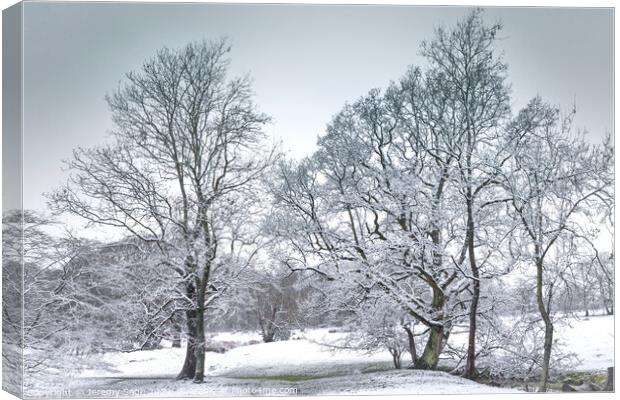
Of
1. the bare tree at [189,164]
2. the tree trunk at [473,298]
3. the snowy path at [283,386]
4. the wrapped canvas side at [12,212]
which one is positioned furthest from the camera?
the tree trunk at [473,298]

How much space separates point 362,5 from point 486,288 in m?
4.20

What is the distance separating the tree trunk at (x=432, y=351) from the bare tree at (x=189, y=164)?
9.86 feet

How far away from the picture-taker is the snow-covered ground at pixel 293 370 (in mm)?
10453

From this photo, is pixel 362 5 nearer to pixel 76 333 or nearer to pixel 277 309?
pixel 277 309

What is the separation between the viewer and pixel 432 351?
11.4 meters

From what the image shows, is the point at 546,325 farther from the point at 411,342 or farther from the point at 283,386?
the point at 283,386

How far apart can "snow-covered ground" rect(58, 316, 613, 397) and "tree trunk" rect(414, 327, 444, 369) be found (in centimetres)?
16

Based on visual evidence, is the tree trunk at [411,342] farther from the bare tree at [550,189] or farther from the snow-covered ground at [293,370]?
the bare tree at [550,189]

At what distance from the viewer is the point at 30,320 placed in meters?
10.1

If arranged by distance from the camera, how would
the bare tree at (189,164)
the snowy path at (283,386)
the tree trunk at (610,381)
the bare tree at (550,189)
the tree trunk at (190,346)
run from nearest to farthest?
the snowy path at (283,386), the bare tree at (189,164), the tree trunk at (190,346), the tree trunk at (610,381), the bare tree at (550,189)

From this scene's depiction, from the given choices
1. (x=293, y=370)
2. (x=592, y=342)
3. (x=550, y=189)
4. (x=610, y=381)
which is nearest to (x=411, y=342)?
(x=293, y=370)

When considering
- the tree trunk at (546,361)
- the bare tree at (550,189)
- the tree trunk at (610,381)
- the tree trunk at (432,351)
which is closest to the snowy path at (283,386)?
the tree trunk at (432,351)

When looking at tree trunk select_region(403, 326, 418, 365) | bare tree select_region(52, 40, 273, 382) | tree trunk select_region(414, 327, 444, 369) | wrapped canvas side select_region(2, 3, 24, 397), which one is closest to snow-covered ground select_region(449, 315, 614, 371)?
tree trunk select_region(414, 327, 444, 369)

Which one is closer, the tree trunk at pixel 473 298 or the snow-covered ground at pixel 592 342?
the snow-covered ground at pixel 592 342
